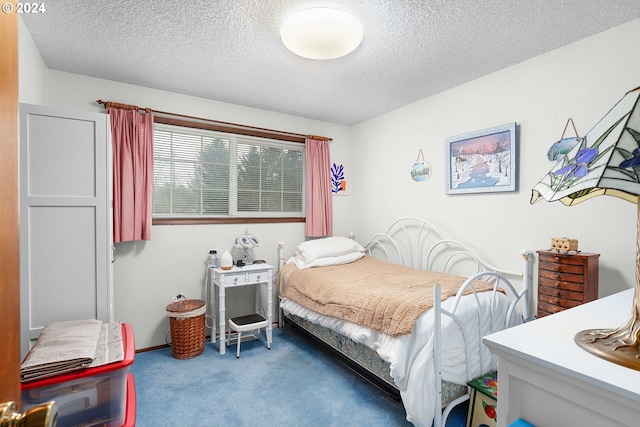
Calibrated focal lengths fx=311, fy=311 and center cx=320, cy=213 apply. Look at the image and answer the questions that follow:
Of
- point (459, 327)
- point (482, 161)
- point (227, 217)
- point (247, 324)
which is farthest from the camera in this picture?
point (227, 217)

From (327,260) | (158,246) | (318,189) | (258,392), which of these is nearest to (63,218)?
(158,246)

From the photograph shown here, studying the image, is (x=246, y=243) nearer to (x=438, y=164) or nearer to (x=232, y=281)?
(x=232, y=281)

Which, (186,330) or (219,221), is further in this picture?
(219,221)

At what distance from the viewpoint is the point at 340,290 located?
2469 mm

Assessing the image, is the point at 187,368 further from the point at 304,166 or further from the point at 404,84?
the point at 404,84

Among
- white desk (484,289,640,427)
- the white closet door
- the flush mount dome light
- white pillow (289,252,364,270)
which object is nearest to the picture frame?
white pillow (289,252,364,270)

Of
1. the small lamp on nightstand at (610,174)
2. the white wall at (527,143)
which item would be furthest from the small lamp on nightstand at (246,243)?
the small lamp on nightstand at (610,174)

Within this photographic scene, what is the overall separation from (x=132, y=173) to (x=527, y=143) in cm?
336

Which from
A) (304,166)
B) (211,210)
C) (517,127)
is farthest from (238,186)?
(517,127)

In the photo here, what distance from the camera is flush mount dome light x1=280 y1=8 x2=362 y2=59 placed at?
72.0 inches

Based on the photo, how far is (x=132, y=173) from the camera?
2816mm

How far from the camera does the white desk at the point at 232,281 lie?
115 inches

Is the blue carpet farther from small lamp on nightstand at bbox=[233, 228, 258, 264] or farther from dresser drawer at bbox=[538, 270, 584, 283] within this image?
dresser drawer at bbox=[538, 270, 584, 283]

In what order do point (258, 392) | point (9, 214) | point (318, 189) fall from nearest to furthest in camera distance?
point (9, 214), point (258, 392), point (318, 189)
